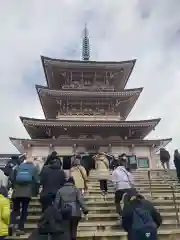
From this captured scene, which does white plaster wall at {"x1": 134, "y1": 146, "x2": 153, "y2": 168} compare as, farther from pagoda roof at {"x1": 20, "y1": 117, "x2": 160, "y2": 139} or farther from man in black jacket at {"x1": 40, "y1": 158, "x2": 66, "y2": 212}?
man in black jacket at {"x1": 40, "y1": 158, "x2": 66, "y2": 212}

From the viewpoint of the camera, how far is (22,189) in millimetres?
6621

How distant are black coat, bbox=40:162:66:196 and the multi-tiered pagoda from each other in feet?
54.7

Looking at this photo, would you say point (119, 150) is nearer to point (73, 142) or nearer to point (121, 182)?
point (73, 142)

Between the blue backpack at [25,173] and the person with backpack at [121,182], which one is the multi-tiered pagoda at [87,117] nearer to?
the person with backpack at [121,182]

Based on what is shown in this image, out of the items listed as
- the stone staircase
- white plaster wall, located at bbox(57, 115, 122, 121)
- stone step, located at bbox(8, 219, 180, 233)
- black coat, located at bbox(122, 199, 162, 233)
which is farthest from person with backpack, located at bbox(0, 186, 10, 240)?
white plaster wall, located at bbox(57, 115, 122, 121)

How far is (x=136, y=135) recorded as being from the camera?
25156 millimetres

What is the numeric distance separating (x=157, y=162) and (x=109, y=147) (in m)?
4.30

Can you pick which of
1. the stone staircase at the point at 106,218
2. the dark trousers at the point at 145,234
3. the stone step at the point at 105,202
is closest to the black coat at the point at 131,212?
the dark trousers at the point at 145,234

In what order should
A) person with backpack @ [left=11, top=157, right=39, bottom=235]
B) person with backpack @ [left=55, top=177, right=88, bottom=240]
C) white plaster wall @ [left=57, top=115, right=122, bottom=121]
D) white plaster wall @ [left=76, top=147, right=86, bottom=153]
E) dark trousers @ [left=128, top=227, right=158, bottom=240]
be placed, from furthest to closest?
white plaster wall @ [left=57, top=115, right=122, bottom=121] < white plaster wall @ [left=76, top=147, right=86, bottom=153] < person with backpack @ [left=11, top=157, right=39, bottom=235] < person with backpack @ [left=55, top=177, right=88, bottom=240] < dark trousers @ [left=128, top=227, right=158, bottom=240]

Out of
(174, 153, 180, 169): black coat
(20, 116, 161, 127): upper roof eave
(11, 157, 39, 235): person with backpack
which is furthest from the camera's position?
(20, 116, 161, 127): upper roof eave

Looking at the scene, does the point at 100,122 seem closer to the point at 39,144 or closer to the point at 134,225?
the point at 39,144

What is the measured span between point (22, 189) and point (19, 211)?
25.7 inches

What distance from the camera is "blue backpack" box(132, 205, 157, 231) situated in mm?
4027

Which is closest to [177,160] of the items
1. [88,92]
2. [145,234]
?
[145,234]
